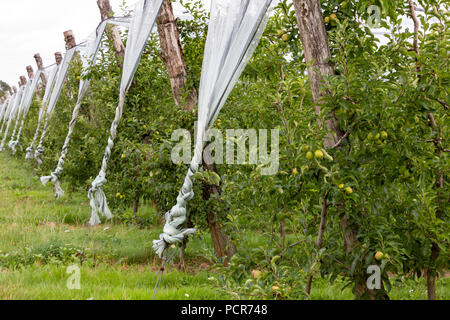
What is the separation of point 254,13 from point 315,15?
406 mm

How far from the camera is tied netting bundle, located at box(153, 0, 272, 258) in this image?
118 inches

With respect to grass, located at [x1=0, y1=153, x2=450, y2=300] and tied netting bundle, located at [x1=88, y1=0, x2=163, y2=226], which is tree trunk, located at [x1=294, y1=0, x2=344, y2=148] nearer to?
grass, located at [x1=0, y1=153, x2=450, y2=300]

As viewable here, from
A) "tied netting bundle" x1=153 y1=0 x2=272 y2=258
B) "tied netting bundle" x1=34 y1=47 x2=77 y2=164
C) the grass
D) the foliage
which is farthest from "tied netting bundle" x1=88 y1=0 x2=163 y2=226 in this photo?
"tied netting bundle" x1=34 y1=47 x2=77 y2=164

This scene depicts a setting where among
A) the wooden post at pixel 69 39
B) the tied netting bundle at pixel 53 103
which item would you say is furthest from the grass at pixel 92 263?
the wooden post at pixel 69 39

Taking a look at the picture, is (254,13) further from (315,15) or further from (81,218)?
(81,218)

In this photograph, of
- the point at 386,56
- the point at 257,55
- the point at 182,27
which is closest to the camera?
the point at 386,56

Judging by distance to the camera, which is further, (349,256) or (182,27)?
(182,27)

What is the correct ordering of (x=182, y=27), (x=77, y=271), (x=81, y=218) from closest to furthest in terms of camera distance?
1. (x=77, y=271)
2. (x=182, y=27)
3. (x=81, y=218)

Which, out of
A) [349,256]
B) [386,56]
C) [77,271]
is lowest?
[77,271]

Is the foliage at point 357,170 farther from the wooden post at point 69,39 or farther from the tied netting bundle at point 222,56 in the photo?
the wooden post at point 69,39

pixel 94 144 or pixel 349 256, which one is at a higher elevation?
pixel 94 144

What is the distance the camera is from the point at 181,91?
193 inches

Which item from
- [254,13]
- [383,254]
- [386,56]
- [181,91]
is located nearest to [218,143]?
[181,91]

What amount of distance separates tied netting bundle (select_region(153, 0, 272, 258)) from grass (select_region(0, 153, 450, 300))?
1.20 feet
